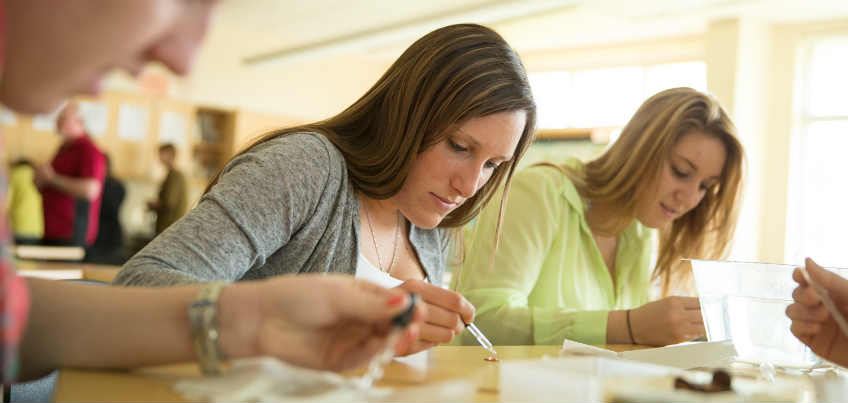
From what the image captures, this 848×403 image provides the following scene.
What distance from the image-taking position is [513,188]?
1744 mm

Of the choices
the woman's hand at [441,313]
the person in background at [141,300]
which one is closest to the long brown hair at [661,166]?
the woman's hand at [441,313]

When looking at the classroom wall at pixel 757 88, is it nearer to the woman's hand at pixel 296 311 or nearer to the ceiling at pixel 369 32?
the ceiling at pixel 369 32

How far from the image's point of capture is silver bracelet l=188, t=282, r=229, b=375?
62 cm

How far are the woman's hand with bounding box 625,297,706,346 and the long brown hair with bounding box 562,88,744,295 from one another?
522mm

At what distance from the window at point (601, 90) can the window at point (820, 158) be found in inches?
38.6

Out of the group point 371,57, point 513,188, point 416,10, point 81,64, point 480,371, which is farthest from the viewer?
point 371,57

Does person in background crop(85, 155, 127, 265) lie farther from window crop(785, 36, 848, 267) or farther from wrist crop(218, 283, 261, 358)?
wrist crop(218, 283, 261, 358)

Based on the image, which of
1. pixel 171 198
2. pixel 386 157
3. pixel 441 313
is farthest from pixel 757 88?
pixel 441 313

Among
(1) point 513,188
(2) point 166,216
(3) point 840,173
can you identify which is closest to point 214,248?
(1) point 513,188

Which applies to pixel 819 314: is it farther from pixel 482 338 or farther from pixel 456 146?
pixel 456 146

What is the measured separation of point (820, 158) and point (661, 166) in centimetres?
470

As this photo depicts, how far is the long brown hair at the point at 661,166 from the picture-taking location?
5.85 ft

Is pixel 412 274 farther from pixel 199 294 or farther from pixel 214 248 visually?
pixel 199 294

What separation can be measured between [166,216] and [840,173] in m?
5.10
